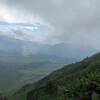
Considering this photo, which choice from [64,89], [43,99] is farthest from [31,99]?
[64,89]

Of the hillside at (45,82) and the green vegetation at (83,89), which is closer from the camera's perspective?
the green vegetation at (83,89)

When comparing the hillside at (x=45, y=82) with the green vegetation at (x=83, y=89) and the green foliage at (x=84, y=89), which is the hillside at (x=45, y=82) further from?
the green foliage at (x=84, y=89)

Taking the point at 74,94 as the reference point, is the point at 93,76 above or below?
above

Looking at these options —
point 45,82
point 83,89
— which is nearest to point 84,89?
point 83,89

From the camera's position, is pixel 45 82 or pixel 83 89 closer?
pixel 83 89

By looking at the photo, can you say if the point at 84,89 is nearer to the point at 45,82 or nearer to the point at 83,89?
the point at 83,89

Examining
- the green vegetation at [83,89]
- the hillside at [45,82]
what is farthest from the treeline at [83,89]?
the hillside at [45,82]

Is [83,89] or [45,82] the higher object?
[45,82]

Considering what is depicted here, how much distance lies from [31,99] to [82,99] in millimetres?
107790

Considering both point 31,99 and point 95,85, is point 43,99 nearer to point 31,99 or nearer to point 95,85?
point 31,99

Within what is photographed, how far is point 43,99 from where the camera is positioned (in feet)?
314

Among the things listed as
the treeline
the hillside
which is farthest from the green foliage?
the hillside

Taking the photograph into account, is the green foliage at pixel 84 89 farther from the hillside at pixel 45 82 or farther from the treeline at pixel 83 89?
the hillside at pixel 45 82

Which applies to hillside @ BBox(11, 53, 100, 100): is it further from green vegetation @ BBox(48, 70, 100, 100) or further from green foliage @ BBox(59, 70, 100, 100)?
green foliage @ BBox(59, 70, 100, 100)
